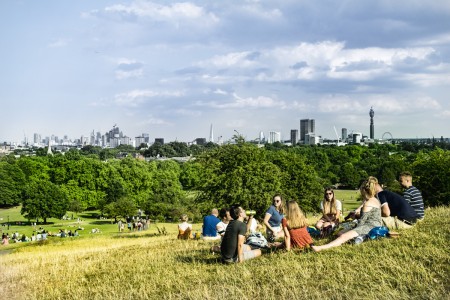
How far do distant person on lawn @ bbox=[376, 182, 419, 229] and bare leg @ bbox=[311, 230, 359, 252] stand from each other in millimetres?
2133

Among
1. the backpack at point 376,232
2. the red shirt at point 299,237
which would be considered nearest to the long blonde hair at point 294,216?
the red shirt at point 299,237

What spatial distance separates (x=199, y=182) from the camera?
1391 inches

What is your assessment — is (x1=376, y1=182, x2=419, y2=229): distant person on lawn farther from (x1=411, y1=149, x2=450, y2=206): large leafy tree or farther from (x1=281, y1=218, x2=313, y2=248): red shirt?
(x1=411, y1=149, x2=450, y2=206): large leafy tree

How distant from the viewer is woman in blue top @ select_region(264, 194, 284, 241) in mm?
14798

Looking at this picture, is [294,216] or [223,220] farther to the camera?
[223,220]

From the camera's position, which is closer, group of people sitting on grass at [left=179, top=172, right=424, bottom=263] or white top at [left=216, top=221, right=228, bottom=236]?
group of people sitting on grass at [left=179, top=172, right=424, bottom=263]

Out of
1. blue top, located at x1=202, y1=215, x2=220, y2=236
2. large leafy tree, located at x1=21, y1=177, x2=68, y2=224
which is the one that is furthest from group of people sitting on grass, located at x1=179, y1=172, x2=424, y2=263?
large leafy tree, located at x1=21, y1=177, x2=68, y2=224

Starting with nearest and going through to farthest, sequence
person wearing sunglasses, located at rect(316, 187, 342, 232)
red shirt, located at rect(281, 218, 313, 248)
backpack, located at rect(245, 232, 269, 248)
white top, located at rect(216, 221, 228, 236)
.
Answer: red shirt, located at rect(281, 218, 313, 248) < backpack, located at rect(245, 232, 269, 248) < person wearing sunglasses, located at rect(316, 187, 342, 232) < white top, located at rect(216, 221, 228, 236)

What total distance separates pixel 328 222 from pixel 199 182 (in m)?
21.5

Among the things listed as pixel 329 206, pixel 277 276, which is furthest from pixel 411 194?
pixel 277 276

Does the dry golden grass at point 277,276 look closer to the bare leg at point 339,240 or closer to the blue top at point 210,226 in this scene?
the bare leg at point 339,240

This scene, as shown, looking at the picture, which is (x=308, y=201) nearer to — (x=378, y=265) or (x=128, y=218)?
(x=128, y=218)

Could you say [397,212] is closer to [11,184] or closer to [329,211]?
[329,211]

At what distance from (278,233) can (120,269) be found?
486cm
